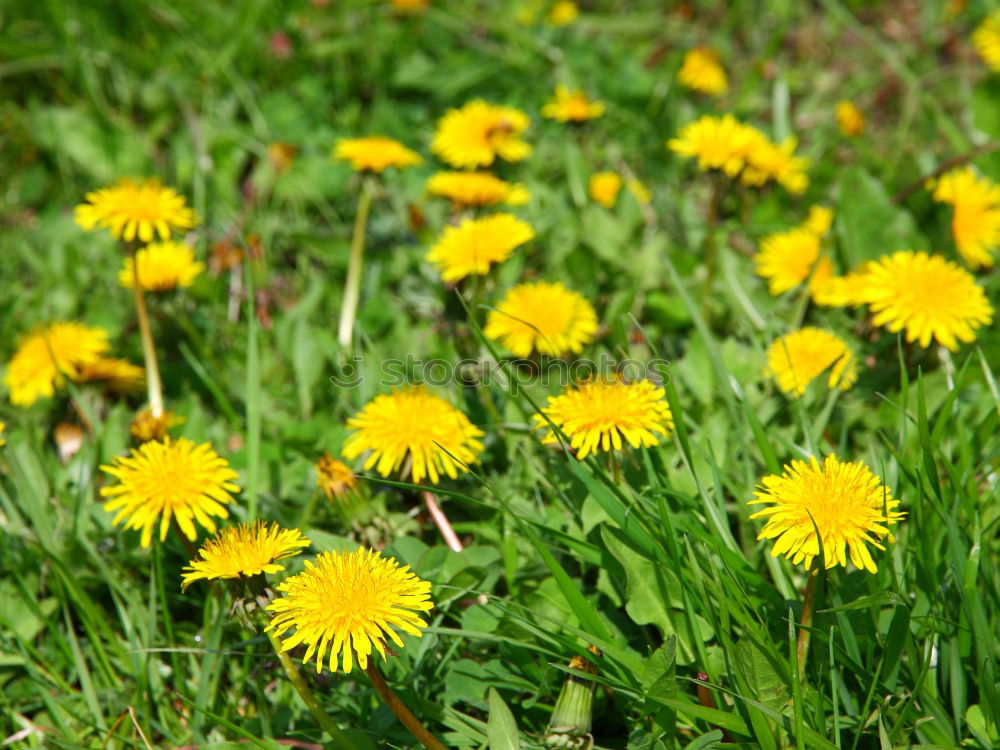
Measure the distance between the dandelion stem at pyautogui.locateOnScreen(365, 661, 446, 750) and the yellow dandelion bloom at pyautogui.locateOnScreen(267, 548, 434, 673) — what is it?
0.16 ft

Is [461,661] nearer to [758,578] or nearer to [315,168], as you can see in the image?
[758,578]

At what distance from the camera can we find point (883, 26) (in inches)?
147

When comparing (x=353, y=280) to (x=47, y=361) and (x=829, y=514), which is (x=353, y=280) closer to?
(x=47, y=361)

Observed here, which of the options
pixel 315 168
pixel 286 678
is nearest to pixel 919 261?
pixel 286 678

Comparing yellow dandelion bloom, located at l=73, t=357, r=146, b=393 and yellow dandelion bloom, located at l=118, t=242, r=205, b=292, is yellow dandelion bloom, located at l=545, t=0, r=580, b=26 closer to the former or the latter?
yellow dandelion bloom, located at l=118, t=242, r=205, b=292

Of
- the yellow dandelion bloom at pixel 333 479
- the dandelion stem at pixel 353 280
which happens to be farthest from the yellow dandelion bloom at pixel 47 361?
the yellow dandelion bloom at pixel 333 479

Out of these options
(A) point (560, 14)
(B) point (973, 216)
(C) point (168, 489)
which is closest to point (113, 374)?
(C) point (168, 489)

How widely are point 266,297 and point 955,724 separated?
1960mm

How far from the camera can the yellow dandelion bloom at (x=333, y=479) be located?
1.60 m

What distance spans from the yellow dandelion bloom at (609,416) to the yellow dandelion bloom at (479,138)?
1300mm

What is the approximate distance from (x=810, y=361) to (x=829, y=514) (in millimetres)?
716

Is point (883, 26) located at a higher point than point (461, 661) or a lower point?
higher

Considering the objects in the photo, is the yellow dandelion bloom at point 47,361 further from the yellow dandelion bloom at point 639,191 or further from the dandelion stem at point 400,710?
the yellow dandelion bloom at point 639,191

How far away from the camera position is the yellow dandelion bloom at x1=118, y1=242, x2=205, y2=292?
7.27 feet
